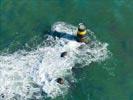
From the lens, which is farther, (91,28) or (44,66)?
(91,28)

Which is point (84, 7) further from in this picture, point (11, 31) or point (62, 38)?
point (11, 31)

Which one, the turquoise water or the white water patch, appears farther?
the turquoise water

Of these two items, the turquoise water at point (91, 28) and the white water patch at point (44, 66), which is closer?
the white water patch at point (44, 66)

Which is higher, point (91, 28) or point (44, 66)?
point (91, 28)

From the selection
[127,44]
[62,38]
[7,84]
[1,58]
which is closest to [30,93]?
[7,84]
